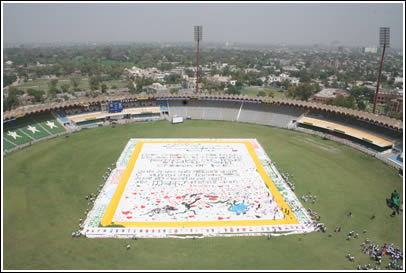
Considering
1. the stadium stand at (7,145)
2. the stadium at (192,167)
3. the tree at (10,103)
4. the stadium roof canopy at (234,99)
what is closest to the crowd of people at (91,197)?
the stadium at (192,167)

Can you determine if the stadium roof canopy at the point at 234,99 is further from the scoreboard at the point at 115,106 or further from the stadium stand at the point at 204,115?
the scoreboard at the point at 115,106

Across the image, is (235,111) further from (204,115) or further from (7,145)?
(7,145)

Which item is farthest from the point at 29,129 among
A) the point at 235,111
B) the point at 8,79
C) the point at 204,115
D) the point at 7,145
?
the point at 8,79

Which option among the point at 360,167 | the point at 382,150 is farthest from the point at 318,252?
the point at 382,150

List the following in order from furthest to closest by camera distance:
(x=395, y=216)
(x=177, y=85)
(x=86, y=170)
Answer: (x=177, y=85)
(x=86, y=170)
(x=395, y=216)

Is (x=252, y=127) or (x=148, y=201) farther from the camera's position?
(x=252, y=127)

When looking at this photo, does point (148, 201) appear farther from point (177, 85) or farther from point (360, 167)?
point (177, 85)

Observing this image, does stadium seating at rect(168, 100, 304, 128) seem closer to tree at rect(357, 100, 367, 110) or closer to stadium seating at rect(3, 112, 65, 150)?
stadium seating at rect(3, 112, 65, 150)

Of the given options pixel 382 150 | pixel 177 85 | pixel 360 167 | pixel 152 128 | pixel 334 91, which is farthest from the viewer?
pixel 177 85

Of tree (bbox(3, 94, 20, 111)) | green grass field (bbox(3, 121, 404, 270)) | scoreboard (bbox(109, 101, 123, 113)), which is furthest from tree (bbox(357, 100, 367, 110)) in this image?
tree (bbox(3, 94, 20, 111))
